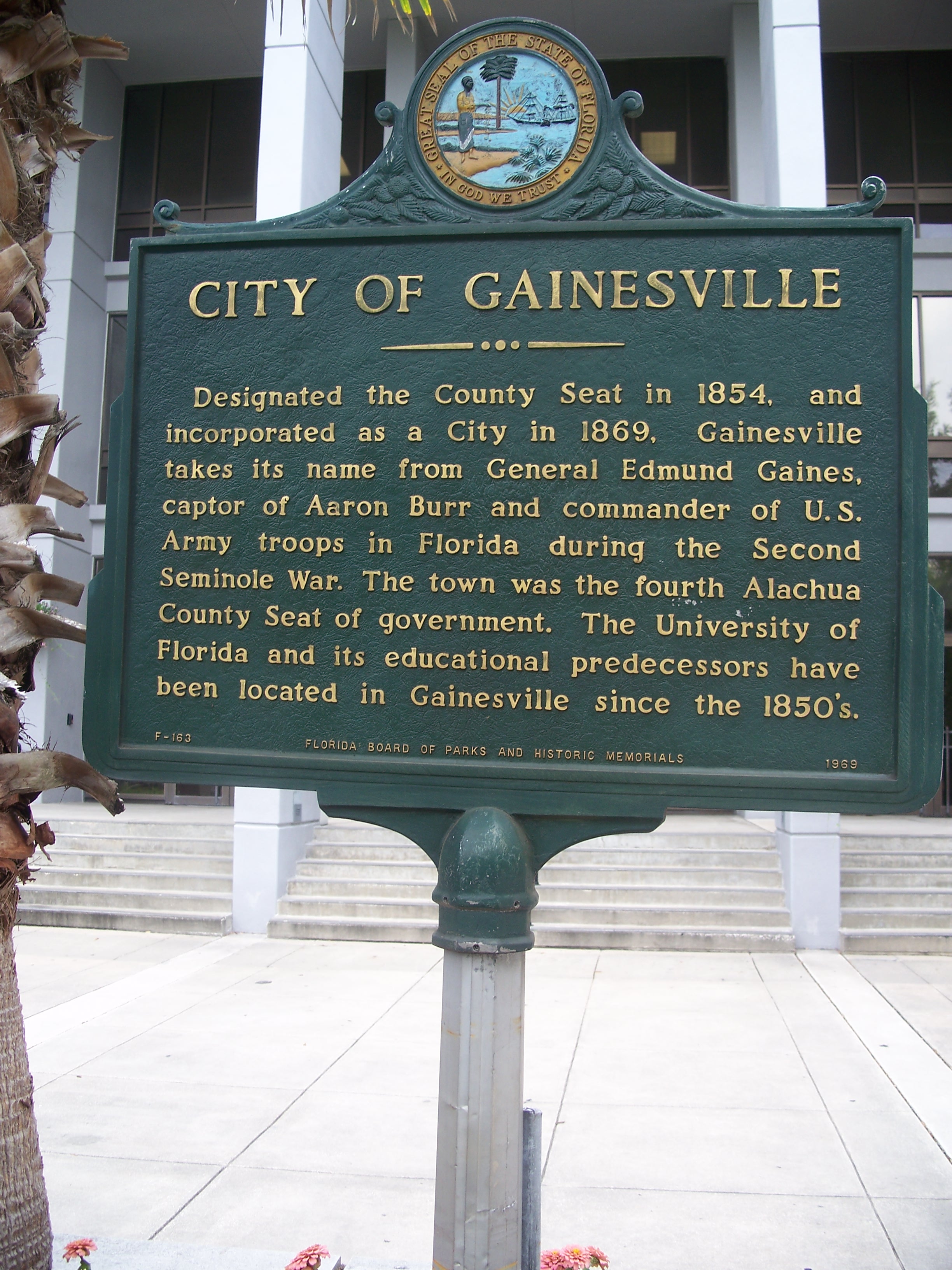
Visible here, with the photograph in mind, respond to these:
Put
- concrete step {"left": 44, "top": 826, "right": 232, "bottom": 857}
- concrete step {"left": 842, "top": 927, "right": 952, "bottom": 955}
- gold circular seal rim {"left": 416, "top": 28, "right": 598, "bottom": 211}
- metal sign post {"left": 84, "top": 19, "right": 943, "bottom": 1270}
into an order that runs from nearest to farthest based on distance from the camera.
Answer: metal sign post {"left": 84, "top": 19, "right": 943, "bottom": 1270}
gold circular seal rim {"left": 416, "top": 28, "right": 598, "bottom": 211}
concrete step {"left": 842, "top": 927, "right": 952, "bottom": 955}
concrete step {"left": 44, "top": 826, "right": 232, "bottom": 857}

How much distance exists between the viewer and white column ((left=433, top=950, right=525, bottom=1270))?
2568 mm

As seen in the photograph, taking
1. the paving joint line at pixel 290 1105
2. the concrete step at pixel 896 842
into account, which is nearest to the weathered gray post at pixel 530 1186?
the paving joint line at pixel 290 1105

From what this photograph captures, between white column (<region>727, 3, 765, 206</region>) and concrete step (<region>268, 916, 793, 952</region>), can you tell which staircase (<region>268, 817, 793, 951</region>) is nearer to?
concrete step (<region>268, 916, 793, 952</region>)

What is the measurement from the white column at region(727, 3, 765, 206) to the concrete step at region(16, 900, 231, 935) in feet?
35.8

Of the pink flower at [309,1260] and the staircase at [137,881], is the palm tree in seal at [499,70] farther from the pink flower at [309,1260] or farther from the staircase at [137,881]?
the staircase at [137,881]

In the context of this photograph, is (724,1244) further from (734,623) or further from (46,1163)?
(46,1163)

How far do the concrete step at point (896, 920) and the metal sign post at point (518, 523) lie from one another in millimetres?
7501

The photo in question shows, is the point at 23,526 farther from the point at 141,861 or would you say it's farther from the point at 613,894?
the point at 141,861

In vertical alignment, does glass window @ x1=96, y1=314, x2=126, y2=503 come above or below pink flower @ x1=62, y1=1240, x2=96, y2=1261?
above

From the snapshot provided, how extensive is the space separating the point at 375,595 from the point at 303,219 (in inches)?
44.2

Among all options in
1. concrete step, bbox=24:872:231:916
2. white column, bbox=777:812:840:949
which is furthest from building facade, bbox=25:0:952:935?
white column, bbox=777:812:840:949

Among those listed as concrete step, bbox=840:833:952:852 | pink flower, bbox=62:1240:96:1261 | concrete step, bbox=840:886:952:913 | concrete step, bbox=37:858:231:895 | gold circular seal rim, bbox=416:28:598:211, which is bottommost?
pink flower, bbox=62:1240:96:1261

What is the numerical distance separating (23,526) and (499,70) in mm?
1862

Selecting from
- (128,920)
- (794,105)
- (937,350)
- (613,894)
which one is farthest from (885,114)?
(128,920)
